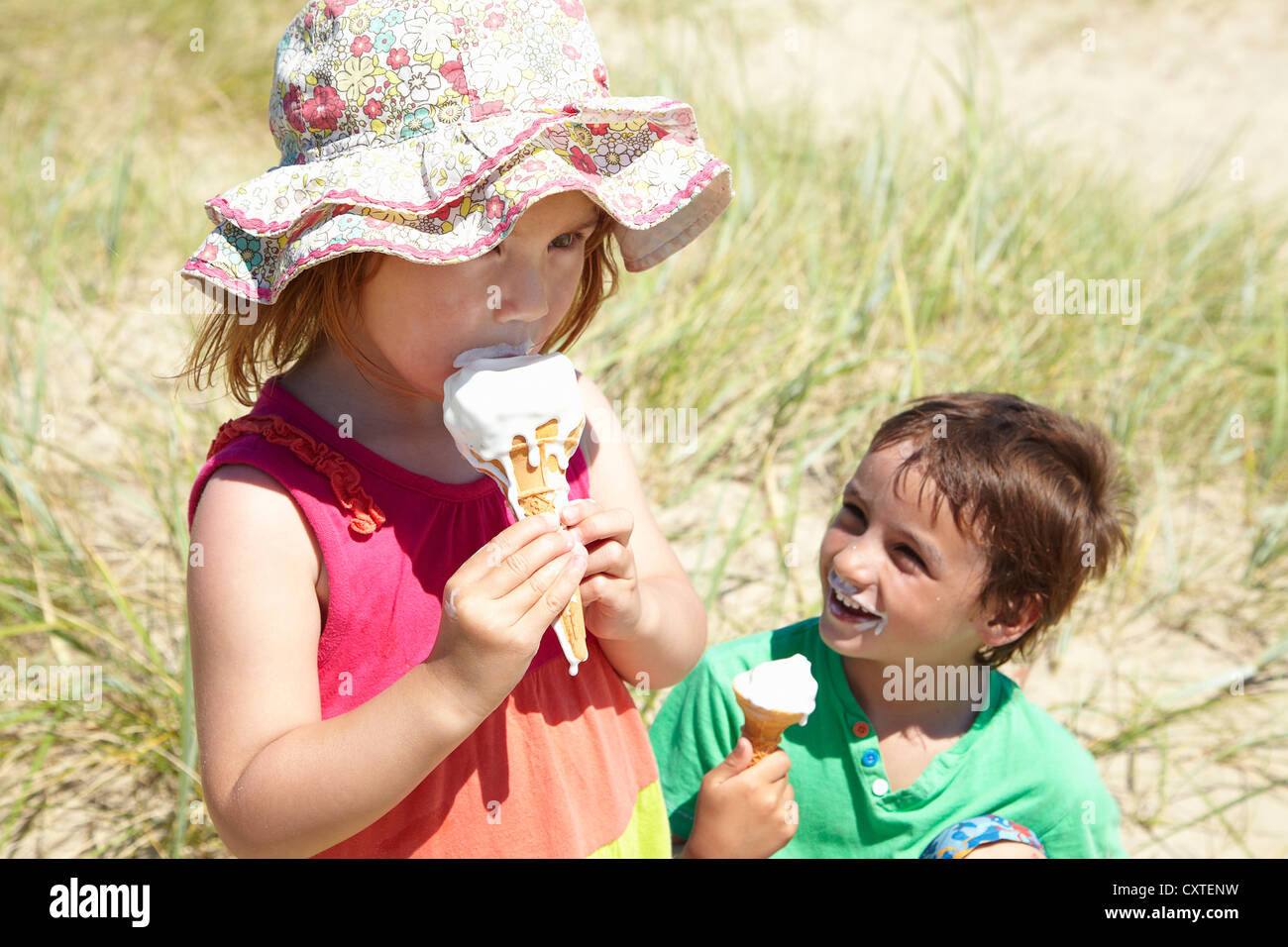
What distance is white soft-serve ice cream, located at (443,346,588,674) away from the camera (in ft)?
4.01

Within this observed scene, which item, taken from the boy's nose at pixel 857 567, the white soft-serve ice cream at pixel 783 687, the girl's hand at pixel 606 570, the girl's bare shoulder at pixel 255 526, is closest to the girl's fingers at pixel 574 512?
the girl's hand at pixel 606 570

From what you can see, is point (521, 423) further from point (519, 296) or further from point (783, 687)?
point (783, 687)

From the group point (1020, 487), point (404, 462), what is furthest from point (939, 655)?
point (404, 462)

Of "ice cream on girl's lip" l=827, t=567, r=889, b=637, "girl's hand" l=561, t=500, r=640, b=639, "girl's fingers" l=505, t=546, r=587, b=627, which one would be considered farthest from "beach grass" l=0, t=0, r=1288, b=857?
"girl's fingers" l=505, t=546, r=587, b=627

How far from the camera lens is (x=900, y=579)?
1.77 m

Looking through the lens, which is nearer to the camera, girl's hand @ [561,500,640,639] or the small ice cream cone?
girl's hand @ [561,500,640,639]

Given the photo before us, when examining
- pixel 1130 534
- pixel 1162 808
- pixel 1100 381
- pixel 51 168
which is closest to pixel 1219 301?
pixel 1100 381

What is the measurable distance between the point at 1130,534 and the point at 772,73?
469 centimetres

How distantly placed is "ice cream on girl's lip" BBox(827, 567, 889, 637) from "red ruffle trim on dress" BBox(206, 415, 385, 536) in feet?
2.50

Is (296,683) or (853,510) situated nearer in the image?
(296,683)

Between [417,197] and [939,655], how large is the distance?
3.67 feet

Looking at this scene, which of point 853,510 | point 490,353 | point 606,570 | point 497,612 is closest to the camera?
point 497,612

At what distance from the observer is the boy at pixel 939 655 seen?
177cm

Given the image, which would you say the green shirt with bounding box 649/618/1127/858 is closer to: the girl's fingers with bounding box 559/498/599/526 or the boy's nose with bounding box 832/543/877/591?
Result: the boy's nose with bounding box 832/543/877/591
